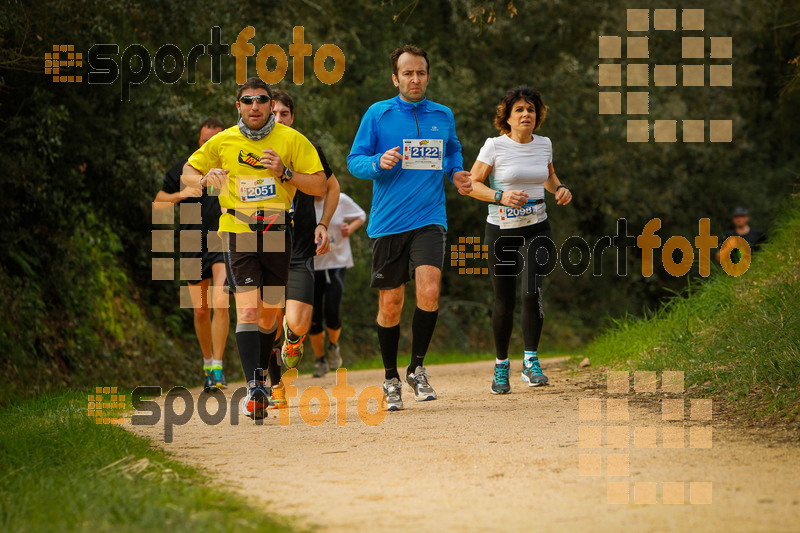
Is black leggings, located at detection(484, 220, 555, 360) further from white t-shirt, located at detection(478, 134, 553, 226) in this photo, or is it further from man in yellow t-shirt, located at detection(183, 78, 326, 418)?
man in yellow t-shirt, located at detection(183, 78, 326, 418)

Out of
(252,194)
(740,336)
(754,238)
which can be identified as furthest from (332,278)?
(754,238)

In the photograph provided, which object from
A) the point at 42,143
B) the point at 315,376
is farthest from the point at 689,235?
the point at 42,143

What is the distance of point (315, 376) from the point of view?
33.9 ft

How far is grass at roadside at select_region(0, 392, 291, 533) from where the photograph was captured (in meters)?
3.56

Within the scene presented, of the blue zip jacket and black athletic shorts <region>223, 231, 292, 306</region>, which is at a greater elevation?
the blue zip jacket

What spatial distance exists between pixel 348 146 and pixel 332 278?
8994mm

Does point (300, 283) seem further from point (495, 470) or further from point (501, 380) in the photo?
point (495, 470)

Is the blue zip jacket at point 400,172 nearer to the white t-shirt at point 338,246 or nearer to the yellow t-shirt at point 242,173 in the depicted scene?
the yellow t-shirt at point 242,173

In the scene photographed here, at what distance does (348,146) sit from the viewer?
19203mm

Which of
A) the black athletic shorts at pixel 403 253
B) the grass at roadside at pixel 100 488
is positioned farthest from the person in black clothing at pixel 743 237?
the grass at roadside at pixel 100 488

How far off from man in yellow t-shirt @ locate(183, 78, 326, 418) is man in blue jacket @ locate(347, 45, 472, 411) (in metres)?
0.61

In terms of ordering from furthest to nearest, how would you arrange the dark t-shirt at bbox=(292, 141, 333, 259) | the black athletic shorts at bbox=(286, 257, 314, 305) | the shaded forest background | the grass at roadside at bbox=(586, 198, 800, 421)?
the shaded forest background → the dark t-shirt at bbox=(292, 141, 333, 259) → the black athletic shorts at bbox=(286, 257, 314, 305) → the grass at roadside at bbox=(586, 198, 800, 421)

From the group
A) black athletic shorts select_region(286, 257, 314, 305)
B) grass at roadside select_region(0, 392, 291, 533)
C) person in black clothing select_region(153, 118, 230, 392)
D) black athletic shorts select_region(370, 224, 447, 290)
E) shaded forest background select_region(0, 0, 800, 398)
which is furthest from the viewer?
shaded forest background select_region(0, 0, 800, 398)

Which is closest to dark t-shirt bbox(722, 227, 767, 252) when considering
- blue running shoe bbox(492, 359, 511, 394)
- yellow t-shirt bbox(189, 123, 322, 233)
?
blue running shoe bbox(492, 359, 511, 394)
